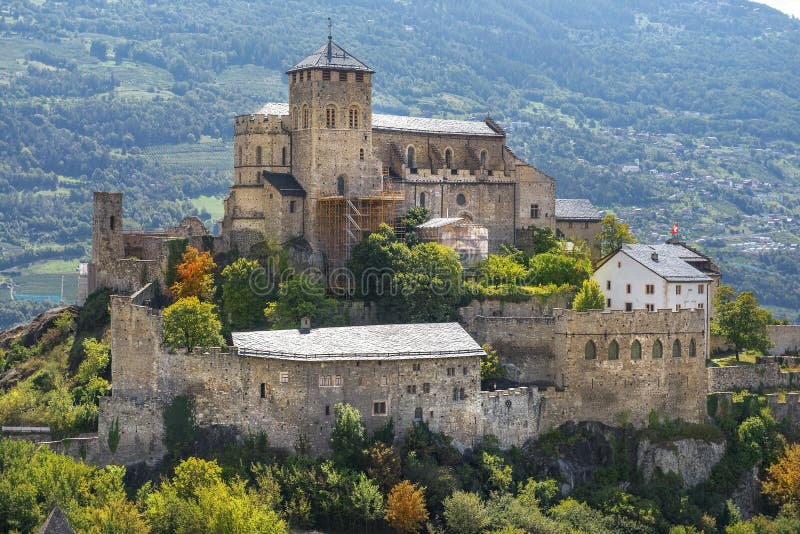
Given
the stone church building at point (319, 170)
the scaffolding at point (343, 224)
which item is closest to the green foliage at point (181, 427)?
the stone church building at point (319, 170)

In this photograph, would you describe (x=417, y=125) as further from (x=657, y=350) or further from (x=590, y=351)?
(x=657, y=350)

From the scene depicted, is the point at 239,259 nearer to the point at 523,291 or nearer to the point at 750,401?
the point at 523,291

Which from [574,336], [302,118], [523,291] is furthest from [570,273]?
[302,118]

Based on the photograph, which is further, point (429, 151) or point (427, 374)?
point (429, 151)

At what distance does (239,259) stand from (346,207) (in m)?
7.68

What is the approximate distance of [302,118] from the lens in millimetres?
96438

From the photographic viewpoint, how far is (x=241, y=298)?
3553 inches

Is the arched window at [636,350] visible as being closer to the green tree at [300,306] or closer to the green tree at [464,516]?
the green tree at [464,516]

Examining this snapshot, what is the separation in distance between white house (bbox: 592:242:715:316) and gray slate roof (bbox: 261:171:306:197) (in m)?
19.8

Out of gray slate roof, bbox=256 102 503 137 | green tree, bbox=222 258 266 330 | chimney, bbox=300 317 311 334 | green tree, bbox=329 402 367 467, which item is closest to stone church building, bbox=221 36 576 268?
gray slate roof, bbox=256 102 503 137

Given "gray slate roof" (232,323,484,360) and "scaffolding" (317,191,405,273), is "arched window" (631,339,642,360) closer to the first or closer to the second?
"gray slate roof" (232,323,484,360)

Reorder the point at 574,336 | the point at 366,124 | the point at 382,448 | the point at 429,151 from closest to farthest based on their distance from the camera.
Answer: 1. the point at 382,448
2. the point at 574,336
3. the point at 366,124
4. the point at 429,151

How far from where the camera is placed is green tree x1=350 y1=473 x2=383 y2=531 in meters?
75.2

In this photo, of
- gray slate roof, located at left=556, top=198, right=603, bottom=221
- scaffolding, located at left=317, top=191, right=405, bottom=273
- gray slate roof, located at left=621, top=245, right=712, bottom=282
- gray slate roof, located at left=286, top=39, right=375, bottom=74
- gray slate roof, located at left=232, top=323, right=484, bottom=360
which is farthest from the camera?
gray slate roof, located at left=556, top=198, right=603, bottom=221
